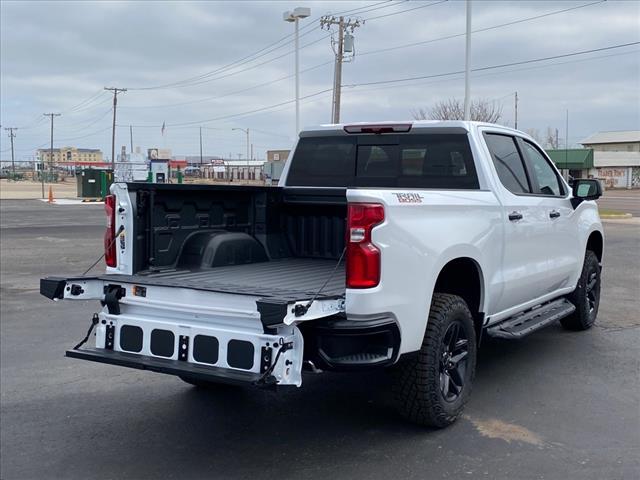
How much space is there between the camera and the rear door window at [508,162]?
5.85 metres

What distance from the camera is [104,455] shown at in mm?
4625

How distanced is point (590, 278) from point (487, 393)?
106 inches

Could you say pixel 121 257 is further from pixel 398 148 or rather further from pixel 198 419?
pixel 398 148

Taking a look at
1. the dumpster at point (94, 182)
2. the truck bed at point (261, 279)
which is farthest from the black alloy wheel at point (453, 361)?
the dumpster at point (94, 182)

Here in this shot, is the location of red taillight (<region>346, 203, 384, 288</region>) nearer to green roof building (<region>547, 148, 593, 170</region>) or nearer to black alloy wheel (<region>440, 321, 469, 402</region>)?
black alloy wheel (<region>440, 321, 469, 402</region>)

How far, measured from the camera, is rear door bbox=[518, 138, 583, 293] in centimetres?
638

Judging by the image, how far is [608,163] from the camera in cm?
7875

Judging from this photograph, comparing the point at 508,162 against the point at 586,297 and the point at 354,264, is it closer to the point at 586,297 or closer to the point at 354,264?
the point at 586,297

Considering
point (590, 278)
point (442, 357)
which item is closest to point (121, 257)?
point (442, 357)

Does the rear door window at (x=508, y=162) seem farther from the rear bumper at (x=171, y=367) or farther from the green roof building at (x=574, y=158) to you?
the green roof building at (x=574, y=158)

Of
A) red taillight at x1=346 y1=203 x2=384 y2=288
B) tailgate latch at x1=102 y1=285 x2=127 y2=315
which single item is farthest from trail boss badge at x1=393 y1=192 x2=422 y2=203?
tailgate latch at x1=102 y1=285 x2=127 y2=315

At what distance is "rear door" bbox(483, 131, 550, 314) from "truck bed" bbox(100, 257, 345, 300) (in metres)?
1.30

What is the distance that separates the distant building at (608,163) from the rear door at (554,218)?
166ft

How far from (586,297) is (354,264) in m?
4.39
